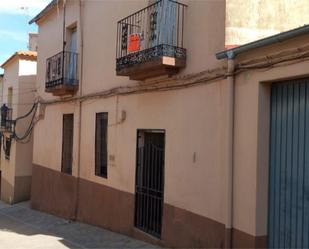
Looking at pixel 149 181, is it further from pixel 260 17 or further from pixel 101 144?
pixel 260 17

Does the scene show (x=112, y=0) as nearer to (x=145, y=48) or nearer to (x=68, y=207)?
(x=145, y=48)

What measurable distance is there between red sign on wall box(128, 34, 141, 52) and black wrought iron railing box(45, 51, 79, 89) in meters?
4.11

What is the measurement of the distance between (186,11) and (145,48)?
3.99ft

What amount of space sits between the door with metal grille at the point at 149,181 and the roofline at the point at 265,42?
8.61ft

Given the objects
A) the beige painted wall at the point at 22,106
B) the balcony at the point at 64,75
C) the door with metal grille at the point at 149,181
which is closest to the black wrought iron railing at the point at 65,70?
the balcony at the point at 64,75

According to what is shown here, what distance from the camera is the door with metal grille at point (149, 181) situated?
355 inches

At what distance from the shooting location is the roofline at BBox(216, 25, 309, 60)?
17.9ft

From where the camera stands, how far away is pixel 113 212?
1068 centimetres

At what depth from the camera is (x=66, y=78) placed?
42.8 feet

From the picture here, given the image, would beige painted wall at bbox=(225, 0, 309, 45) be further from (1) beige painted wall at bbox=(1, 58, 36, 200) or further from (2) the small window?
(2) the small window

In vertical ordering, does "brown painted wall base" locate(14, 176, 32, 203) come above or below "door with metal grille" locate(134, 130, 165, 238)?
below

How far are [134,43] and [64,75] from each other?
460 cm

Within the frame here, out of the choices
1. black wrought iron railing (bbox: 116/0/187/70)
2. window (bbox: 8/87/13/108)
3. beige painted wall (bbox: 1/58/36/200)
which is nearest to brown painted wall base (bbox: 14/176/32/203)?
beige painted wall (bbox: 1/58/36/200)

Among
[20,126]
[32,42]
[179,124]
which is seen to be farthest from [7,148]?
[179,124]
